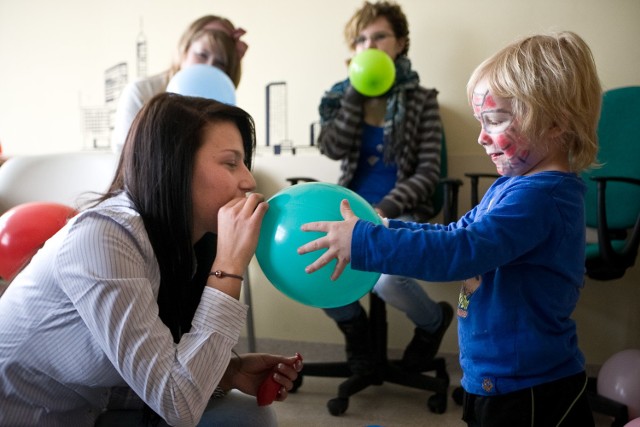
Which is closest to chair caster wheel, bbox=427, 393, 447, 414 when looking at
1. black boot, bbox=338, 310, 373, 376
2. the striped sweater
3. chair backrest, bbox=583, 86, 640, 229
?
black boot, bbox=338, 310, 373, 376

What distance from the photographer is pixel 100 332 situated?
0.85m

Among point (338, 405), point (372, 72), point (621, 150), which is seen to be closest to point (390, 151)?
point (372, 72)

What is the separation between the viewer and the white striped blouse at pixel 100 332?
2.80ft

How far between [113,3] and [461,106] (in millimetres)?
1902

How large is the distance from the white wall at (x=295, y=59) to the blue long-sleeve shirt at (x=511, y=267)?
1449 mm

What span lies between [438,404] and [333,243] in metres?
1.36

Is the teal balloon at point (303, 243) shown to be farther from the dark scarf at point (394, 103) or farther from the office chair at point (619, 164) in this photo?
the office chair at point (619, 164)

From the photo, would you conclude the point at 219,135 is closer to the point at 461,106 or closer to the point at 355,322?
the point at 355,322

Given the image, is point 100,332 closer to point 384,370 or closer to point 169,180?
point 169,180

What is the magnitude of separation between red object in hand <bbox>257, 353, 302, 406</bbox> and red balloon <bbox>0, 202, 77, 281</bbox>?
3.33 feet

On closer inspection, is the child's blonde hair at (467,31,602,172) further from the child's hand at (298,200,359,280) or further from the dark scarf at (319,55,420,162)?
the dark scarf at (319,55,420,162)

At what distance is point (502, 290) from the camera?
1033mm

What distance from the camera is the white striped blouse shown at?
85 centimetres

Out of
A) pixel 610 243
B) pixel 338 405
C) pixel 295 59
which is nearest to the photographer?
pixel 610 243
